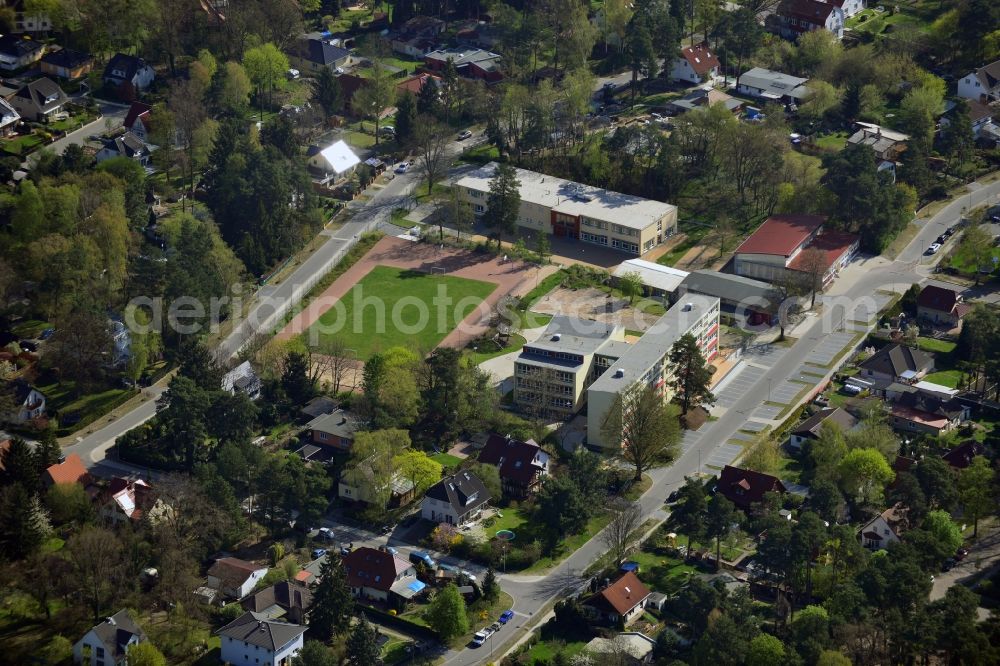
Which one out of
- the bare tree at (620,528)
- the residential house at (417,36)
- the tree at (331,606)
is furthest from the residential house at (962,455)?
the residential house at (417,36)

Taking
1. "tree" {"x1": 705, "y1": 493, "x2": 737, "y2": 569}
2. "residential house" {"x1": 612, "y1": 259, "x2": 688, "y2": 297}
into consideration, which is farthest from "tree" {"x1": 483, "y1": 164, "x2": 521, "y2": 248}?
"tree" {"x1": 705, "y1": 493, "x2": 737, "y2": 569}

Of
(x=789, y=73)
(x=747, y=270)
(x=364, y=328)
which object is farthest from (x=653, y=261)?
(x=789, y=73)

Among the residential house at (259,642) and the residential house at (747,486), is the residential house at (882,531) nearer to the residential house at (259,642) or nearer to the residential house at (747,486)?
the residential house at (747,486)

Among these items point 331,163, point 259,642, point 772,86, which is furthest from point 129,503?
point 772,86

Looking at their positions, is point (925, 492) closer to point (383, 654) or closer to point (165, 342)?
point (383, 654)

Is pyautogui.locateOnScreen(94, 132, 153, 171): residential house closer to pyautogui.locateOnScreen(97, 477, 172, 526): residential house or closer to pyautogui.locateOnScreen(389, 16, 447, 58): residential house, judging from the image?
pyautogui.locateOnScreen(389, 16, 447, 58): residential house

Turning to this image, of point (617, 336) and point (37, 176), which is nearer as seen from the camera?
point (617, 336)

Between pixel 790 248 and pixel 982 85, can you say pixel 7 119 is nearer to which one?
pixel 790 248
